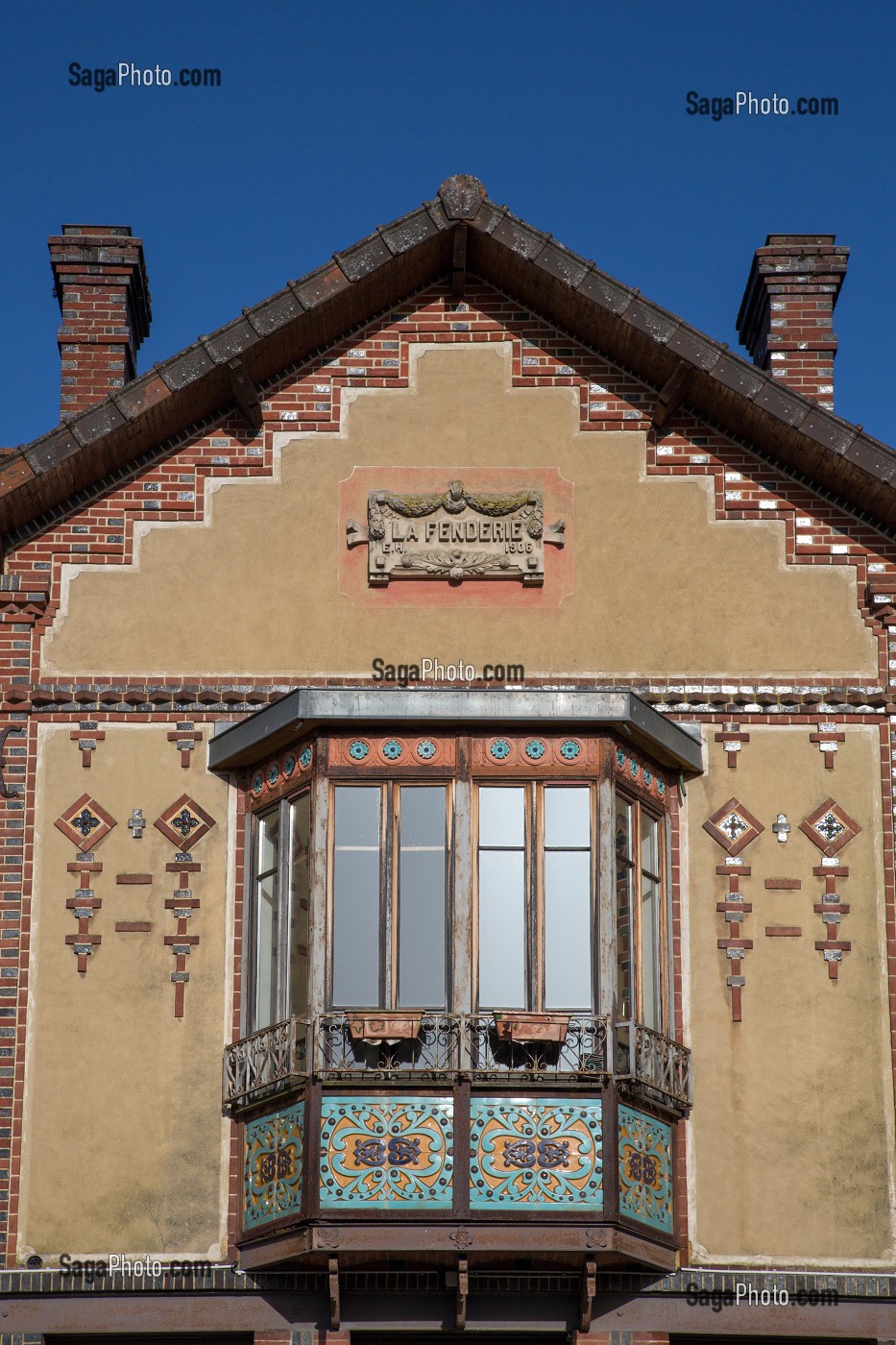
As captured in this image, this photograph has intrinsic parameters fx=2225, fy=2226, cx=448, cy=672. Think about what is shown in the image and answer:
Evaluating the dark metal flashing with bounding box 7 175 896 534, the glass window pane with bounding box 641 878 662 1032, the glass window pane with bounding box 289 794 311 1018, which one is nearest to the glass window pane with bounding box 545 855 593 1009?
the glass window pane with bounding box 641 878 662 1032

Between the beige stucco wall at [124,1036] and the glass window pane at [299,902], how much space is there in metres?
0.63

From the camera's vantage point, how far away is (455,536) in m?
17.2

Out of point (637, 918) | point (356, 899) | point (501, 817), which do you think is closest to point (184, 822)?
point (356, 899)

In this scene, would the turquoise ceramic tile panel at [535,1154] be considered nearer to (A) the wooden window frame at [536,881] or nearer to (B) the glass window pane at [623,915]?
(A) the wooden window frame at [536,881]

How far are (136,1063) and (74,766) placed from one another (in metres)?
2.30

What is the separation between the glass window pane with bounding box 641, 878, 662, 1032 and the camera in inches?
627

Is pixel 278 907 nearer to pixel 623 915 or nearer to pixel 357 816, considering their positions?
pixel 357 816

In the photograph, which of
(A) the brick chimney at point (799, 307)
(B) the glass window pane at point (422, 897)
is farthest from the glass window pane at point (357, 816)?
(A) the brick chimney at point (799, 307)

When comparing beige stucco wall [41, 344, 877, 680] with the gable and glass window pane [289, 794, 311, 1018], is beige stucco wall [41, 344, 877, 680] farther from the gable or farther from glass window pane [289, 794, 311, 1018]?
glass window pane [289, 794, 311, 1018]

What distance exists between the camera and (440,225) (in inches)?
675

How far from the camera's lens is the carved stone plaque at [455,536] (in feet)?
56.0

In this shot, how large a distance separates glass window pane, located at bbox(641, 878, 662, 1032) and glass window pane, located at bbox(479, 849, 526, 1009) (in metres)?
0.98

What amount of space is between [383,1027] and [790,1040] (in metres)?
3.06

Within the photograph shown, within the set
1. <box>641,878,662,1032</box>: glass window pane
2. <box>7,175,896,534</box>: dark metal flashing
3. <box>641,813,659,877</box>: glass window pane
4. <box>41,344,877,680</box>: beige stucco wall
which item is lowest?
<box>641,878,662,1032</box>: glass window pane
